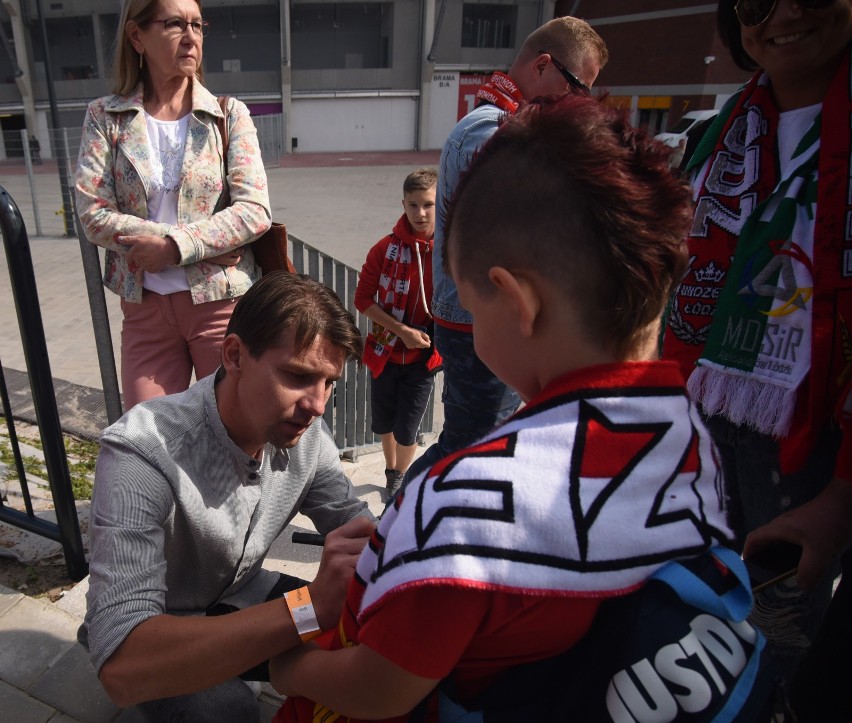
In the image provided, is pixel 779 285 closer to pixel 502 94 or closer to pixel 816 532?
pixel 816 532

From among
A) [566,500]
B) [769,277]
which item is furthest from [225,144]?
[566,500]

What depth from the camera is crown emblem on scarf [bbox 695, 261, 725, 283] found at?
1.75m

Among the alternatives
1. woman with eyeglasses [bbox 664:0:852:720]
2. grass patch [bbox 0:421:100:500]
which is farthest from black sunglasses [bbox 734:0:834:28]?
grass patch [bbox 0:421:100:500]

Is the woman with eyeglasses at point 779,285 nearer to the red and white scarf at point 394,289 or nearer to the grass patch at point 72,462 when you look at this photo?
the red and white scarf at point 394,289

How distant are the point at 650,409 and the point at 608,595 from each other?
25 centimetres

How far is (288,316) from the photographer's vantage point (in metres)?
1.59

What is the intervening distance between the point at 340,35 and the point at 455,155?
31.7 meters

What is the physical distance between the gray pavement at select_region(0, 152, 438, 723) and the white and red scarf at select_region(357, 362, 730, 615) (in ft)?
5.10

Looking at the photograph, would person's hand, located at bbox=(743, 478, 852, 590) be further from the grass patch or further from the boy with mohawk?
the grass patch

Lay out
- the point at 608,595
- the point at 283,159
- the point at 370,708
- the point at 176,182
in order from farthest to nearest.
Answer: the point at 283,159, the point at 176,182, the point at 370,708, the point at 608,595

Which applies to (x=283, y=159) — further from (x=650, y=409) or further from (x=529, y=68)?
(x=650, y=409)

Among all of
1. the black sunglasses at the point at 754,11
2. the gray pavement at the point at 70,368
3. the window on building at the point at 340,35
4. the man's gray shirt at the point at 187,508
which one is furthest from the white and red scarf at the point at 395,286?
the window on building at the point at 340,35

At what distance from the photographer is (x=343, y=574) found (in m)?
1.27

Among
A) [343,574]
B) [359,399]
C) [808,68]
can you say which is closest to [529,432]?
[343,574]
